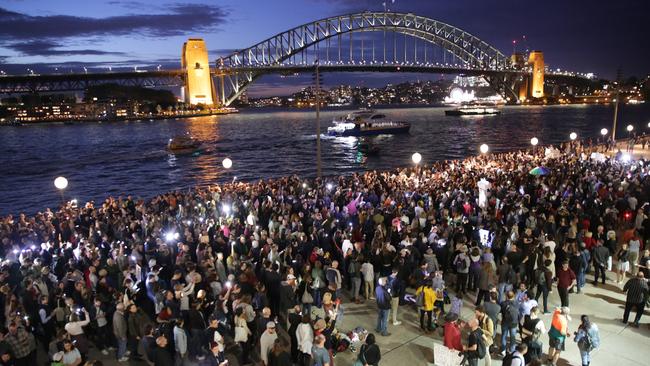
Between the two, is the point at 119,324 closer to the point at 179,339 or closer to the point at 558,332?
the point at 179,339

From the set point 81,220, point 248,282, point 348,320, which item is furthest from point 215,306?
point 81,220

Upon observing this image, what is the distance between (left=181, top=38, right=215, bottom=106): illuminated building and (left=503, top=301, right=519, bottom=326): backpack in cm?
12681

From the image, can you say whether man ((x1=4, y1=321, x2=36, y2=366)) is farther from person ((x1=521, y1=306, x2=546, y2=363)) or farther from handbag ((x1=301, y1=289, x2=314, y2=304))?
person ((x1=521, y1=306, x2=546, y2=363))

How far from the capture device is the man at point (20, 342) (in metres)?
6.49

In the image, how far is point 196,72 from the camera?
414 ft

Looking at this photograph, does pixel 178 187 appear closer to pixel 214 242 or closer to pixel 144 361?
pixel 214 242

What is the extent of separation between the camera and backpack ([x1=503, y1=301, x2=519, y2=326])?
6855mm

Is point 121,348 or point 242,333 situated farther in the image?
point 121,348

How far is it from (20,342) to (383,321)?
17.7ft

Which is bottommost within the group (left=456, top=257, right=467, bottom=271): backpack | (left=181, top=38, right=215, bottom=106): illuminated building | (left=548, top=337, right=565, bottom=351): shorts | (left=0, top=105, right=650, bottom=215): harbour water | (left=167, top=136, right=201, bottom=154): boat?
(left=0, top=105, right=650, bottom=215): harbour water

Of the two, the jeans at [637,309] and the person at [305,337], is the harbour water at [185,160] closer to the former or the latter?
the person at [305,337]

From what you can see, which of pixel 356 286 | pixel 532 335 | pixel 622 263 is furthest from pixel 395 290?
pixel 622 263

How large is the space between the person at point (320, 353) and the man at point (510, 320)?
287 centimetres

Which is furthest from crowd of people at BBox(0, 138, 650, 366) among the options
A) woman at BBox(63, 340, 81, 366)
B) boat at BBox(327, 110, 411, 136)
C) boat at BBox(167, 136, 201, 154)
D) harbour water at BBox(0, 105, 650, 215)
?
boat at BBox(327, 110, 411, 136)
